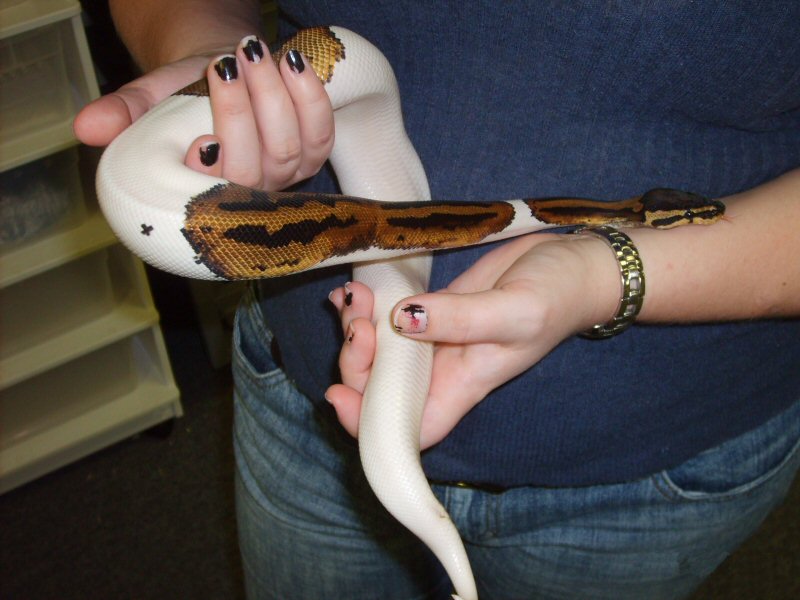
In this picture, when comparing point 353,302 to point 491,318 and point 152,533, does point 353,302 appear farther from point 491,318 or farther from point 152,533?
point 152,533

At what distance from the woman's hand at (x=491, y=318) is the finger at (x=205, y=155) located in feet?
0.86

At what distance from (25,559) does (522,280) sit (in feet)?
7.77

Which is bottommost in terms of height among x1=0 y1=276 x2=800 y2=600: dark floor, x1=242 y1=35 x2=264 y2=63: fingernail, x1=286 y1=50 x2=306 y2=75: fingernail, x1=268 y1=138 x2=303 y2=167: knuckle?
x1=0 y1=276 x2=800 y2=600: dark floor

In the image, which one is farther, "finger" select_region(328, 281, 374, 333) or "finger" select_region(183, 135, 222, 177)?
"finger" select_region(328, 281, 374, 333)

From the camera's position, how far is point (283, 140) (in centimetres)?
101

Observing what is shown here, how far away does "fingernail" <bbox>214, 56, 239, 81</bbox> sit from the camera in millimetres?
948

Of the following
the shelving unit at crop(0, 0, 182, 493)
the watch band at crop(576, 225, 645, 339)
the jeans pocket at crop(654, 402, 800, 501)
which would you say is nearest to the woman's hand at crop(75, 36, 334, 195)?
the watch band at crop(576, 225, 645, 339)

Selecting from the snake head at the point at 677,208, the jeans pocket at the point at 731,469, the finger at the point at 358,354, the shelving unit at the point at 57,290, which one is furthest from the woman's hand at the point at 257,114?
the shelving unit at the point at 57,290

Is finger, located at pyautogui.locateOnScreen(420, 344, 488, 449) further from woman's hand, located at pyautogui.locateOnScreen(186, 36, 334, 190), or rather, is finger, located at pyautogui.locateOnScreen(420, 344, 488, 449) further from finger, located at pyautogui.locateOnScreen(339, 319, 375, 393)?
woman's hand, located at pyautogui.locateOnScreen(186, 36, 334, 190)

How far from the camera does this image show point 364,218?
45.4 inches

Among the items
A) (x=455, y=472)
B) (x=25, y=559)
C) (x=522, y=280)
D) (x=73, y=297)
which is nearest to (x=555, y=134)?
(x=522, y=280)

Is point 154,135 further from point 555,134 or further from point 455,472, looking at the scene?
point 455,472

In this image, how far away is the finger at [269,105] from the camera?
37.7 inches

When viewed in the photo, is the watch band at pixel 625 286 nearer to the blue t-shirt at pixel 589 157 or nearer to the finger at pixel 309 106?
the blue t-shirt at pixel 589 157
